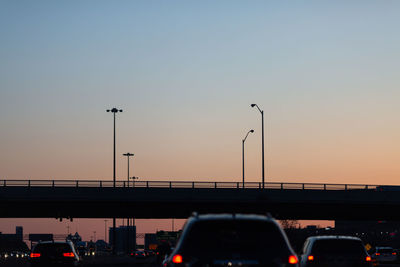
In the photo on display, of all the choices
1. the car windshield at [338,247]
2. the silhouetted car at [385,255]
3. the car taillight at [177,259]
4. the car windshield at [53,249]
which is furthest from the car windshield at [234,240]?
the silhouetted car at [385,255]

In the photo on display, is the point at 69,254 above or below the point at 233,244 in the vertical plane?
below

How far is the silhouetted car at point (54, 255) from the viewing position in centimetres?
2880

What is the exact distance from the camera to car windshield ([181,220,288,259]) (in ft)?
36.9

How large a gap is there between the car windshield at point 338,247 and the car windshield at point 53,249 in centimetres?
1092

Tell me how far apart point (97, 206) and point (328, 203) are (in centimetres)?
2124

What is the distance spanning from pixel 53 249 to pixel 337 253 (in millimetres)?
12111

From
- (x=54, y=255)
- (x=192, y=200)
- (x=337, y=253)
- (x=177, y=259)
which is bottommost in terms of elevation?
(x=54, y=255)

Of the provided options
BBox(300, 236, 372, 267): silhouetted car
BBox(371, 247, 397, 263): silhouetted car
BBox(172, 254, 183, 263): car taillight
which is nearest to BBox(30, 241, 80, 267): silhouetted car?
BBox(300, 236, 372, 267): silhouetted car

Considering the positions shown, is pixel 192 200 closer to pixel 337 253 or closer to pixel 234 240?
pixel 337 253

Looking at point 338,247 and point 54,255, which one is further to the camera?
point 54,255

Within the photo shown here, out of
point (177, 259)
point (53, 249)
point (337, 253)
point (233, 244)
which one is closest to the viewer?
point (233, 244)

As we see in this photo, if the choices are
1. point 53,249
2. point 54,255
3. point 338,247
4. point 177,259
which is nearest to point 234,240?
point 177,259

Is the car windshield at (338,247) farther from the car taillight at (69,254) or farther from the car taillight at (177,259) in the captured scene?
the car taillight at (177,259)

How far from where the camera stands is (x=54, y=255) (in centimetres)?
2894
